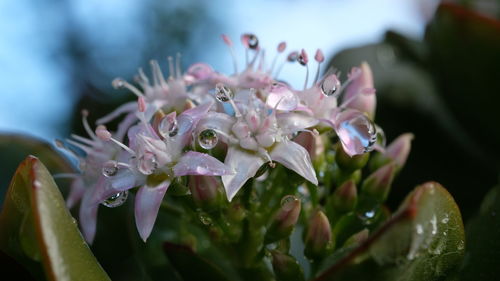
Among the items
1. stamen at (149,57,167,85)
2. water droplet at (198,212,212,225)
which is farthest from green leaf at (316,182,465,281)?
stamen at (149,57,167,85)

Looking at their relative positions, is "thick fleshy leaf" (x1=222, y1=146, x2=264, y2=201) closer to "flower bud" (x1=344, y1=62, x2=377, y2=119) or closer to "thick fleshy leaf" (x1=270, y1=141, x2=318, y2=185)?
"thick fleshy leaf" (x1=270, y1=141, x2=318, y2=185)

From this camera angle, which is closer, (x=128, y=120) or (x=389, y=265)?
(x=389, y=265)

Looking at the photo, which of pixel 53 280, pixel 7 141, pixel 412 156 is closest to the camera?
pixel 53 280

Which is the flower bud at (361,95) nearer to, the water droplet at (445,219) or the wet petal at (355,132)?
the wet petal at (355,132)

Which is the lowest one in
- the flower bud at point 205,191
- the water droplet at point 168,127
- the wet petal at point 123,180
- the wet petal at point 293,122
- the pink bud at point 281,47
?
the flower bud at point 205,191

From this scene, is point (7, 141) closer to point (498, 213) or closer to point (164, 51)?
point (498, 213)

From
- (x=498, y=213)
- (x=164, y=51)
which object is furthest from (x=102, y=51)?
(x=498, y=213)

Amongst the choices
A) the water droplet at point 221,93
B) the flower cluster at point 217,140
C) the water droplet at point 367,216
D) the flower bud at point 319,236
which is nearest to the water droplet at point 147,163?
the flower cluster at point 217,140
